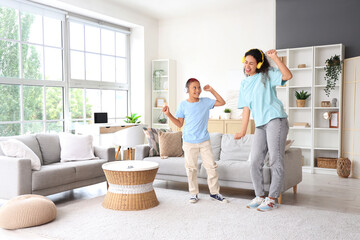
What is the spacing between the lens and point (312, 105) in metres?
6.07

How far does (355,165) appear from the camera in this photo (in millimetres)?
5676

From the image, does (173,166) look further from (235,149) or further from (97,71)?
(97,71)

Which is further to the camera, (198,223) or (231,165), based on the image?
(231,165)

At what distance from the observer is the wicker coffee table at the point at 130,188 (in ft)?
11.4

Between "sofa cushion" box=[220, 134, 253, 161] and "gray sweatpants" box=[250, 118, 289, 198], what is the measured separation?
118cm

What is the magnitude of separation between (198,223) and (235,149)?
5.88 feet

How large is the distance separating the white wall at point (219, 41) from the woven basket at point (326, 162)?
1.79 m

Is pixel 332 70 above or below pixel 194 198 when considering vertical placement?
above

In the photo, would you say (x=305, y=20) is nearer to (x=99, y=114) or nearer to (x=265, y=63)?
(x=265, y=63)

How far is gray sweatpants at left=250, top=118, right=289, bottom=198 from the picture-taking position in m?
3.22

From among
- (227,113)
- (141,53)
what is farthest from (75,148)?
(141,53)

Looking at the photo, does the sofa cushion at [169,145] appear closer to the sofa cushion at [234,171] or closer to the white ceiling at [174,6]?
the sofa cushion at [234,171]

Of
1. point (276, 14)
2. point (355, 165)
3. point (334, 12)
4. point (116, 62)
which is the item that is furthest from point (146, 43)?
point (355, 165)

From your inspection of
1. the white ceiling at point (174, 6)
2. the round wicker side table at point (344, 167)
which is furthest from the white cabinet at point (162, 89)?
the round wicker side table at point (344, 167)
